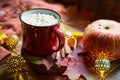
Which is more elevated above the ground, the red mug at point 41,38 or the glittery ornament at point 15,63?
the red mug at point 41,38

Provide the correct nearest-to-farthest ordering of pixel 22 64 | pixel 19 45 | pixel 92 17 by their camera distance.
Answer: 1. pixel 22 64
2. pixel 19 45
3. pixel 92 17

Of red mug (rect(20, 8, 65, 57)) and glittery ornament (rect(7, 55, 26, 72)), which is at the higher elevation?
red mug (rect(20, 8, 65, 57))

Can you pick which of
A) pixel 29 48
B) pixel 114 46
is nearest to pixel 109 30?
pixel 114 46

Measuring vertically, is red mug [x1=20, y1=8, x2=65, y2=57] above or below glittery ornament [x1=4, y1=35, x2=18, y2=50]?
above

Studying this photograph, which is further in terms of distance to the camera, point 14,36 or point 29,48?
point 14,36

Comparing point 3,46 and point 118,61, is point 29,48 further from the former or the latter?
point 118,61

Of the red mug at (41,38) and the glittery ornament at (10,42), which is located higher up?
the red mug at (41,38)

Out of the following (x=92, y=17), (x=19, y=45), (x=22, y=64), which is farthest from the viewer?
(x=92, y=17)
